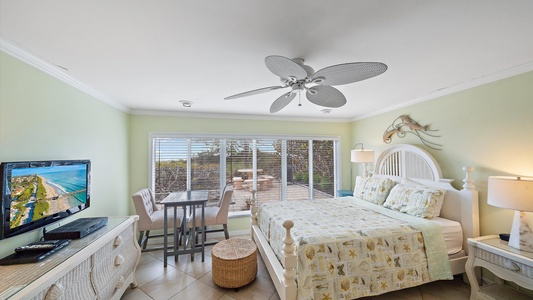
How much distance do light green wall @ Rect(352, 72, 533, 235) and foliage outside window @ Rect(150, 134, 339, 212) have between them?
81.8 inches

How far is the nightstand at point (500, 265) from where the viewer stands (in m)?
1.66

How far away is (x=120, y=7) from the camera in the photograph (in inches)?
44.6

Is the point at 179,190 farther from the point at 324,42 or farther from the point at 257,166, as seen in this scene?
the point at 324,42

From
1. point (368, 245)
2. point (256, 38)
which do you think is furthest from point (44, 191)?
point (368, 245)

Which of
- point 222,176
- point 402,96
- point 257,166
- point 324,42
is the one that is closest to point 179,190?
point 222,176

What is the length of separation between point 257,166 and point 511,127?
137 inches

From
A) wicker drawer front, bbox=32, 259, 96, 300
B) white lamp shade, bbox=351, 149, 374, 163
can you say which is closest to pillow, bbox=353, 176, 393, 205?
white lamp shade, bbox=351, 149, 374, 163

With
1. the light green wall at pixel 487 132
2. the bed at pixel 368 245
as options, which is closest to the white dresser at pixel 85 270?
the bed at pixel 368 245

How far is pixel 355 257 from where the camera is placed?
6.16 ft

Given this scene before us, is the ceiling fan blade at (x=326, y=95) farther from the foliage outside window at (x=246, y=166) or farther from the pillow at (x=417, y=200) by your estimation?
the foliage outside window at (x=246, y=166)

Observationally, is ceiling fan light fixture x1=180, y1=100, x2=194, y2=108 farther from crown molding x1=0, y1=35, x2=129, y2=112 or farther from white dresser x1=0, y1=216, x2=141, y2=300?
white dresser x1=0, y1=216, x2=141, y2=300

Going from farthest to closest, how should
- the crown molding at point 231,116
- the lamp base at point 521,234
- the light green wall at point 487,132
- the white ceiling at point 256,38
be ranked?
the crown molding at point 231,116 < the light green wall at point 487,132 < the lamp base at point 521,234 < the white ceiling at point 256,38

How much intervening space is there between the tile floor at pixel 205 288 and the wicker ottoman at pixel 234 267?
104mm

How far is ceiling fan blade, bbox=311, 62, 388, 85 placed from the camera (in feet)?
4.21
